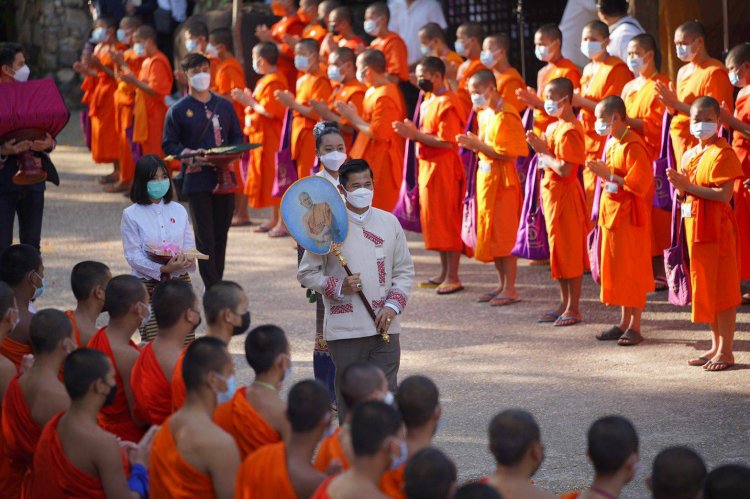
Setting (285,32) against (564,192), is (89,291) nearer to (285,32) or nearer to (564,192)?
(564,192)

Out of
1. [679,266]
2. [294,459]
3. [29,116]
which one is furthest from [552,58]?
[294,459]

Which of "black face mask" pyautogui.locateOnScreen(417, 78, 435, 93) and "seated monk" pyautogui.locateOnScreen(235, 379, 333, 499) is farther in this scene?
"black face mask" pyautogui.locateOnScreen(417, 78, 435, 93)

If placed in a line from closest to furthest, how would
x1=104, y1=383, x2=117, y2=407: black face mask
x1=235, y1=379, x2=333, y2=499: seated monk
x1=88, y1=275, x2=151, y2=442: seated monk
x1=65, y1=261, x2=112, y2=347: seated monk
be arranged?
x1=235, y1=379, x2=333, y2=499: seated monk → x1=104, y1=383, x2=117, y2=407: black face mask → x1=88, y1=275, x2=151, y2=442: seated monk → x1=65, y1=261, x2=112, y2=347: seated monk

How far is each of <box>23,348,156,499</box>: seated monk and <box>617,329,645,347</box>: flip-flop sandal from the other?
464cm

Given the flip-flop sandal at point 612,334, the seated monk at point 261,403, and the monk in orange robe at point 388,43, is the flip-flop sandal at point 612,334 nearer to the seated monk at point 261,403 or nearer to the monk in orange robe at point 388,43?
the seated monk at point 261,403

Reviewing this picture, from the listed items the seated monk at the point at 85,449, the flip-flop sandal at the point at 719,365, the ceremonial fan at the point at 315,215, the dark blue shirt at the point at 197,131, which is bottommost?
the flip-flop sandal at the point at 719,365

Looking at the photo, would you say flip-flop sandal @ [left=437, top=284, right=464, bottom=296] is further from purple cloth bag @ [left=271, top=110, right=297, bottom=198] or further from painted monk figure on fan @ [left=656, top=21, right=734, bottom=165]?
purple cloth bag @ [left=271, top=110, right=297, bottom=198]

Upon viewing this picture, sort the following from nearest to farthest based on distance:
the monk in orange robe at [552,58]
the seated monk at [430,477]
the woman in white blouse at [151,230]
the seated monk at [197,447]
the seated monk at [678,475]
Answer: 1. the seated monk at [430,477]
2. the seated monk at [678,475]
3. the seated monk at [197,447]
4. the woman in white blouse at [151,230]
5. the monk in orange robe at [552,58]

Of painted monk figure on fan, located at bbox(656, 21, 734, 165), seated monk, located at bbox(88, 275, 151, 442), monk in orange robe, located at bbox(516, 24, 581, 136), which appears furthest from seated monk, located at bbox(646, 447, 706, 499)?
monk in orange robe, located at bbox(516, 24, 581, 136)

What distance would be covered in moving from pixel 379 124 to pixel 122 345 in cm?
553

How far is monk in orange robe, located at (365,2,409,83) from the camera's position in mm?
12641

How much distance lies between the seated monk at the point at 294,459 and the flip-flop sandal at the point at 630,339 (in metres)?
4.73

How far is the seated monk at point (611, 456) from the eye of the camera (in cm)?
412

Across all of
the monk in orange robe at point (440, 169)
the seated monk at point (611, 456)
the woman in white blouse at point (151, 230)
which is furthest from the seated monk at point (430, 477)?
the monk in orange robe at point (440, 169)
